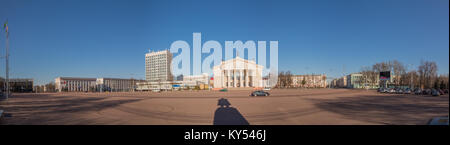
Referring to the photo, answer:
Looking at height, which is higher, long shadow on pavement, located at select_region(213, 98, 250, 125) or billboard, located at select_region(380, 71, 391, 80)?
billboard, located at select_region(380, 71, 391, 80)

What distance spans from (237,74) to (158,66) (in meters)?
67.9

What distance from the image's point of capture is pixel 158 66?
5768 inches

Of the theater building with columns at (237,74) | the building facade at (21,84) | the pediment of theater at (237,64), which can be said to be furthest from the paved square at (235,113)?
the building facade at (21,84)

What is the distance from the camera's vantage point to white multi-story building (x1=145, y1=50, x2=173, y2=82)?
143 metres

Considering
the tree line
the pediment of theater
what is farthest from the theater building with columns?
the tree line

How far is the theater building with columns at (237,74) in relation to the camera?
103688 mm

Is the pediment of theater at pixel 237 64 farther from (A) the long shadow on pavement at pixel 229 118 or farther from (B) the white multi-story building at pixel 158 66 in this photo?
(A) the long shadow on pavement at pixel 229 118

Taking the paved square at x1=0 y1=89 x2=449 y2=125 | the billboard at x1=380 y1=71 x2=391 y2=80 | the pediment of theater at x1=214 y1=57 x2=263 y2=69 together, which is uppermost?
the pediment of theater at x1=214 y1=57 x2=263 y2=69

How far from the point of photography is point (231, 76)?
358 ft

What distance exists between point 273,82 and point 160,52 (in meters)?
84.5

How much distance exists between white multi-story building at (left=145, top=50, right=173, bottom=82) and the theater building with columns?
49.7 m

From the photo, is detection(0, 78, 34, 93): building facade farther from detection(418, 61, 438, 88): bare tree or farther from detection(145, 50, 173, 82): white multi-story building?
detection(418, 61, 438, 88): bare tree

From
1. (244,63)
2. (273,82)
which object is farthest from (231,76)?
(273,82)
